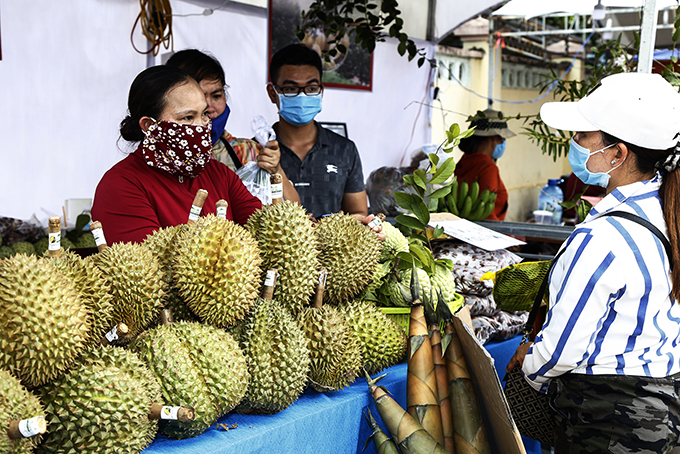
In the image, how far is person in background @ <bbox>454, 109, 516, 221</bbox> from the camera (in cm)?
511

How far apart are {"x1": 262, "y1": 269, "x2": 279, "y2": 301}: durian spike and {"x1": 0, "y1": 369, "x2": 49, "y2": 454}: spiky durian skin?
0.59 meters

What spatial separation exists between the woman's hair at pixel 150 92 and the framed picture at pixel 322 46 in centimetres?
281

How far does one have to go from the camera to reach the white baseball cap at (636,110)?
5.16 feet

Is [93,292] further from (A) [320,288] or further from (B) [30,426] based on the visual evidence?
(A) [320,288]

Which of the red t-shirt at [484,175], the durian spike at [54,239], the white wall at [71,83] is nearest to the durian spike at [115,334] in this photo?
the durian spike at [54,239]

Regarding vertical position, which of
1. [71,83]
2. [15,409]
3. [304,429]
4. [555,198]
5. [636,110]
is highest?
[71,83]

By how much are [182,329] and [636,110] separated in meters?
1.37

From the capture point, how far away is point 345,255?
176 cm

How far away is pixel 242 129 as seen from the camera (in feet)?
15.0

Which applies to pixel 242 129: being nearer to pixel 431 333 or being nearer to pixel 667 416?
pixel 431 333

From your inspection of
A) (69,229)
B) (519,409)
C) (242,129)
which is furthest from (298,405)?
(242,129)

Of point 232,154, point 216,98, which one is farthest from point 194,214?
point 232,154

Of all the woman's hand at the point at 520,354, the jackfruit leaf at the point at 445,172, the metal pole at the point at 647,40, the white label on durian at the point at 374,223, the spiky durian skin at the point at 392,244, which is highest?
the metal pole at the point at 647,40

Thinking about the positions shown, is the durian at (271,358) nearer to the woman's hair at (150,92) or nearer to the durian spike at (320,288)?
the durian spike at (320,288)
